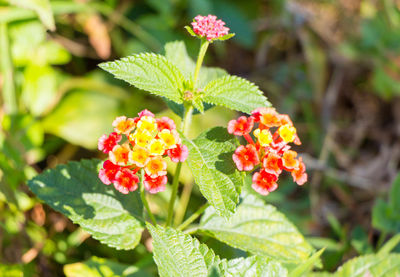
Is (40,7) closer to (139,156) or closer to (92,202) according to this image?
(92,202)

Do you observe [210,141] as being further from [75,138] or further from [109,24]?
[109,24]

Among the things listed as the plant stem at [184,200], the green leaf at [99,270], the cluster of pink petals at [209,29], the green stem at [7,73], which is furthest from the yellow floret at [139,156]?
the green stem at [7,73]

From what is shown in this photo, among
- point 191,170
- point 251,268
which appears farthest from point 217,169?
point 251,268

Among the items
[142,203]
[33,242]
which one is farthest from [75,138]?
[142,203]

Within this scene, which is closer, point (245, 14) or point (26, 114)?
point (26, 114)

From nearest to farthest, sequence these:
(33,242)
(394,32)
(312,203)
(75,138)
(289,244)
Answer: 1. (289,244)
2. (33,242)
3. (75,138)
4. (312,203)
5. (394,32)

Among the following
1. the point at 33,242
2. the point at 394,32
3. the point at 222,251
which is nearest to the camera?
the point at 222,251

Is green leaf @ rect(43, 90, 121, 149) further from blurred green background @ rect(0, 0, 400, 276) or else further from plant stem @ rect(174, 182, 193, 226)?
plant stem @ rect(174, 182, 193, 226)
